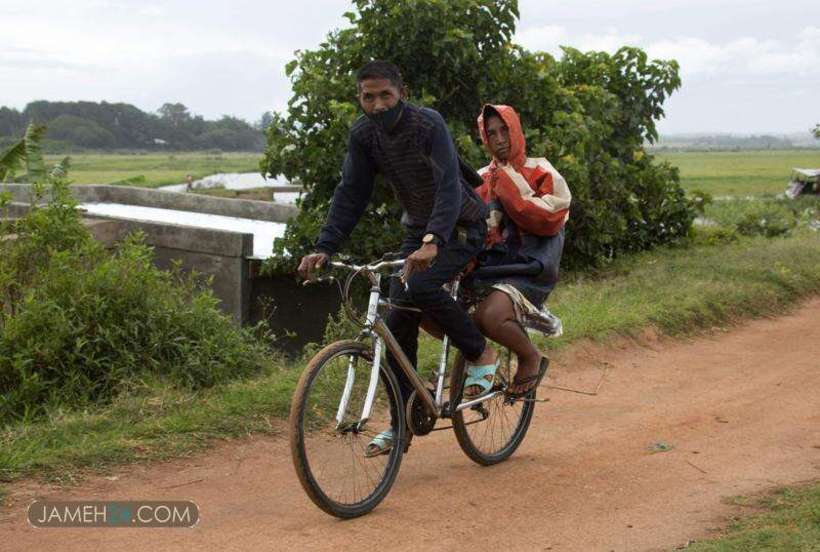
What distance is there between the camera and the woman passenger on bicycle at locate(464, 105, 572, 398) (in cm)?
534

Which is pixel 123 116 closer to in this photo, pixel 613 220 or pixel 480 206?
pixel 613 220

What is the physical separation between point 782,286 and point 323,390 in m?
6.98

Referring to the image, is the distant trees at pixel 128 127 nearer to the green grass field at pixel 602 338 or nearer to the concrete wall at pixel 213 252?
the concrete wall at pixel 213 252

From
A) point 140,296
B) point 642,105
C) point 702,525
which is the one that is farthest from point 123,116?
point 702,525

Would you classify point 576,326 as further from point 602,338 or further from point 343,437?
point 343,437

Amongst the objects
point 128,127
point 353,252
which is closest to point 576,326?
point 353,252

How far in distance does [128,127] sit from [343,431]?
172 feet

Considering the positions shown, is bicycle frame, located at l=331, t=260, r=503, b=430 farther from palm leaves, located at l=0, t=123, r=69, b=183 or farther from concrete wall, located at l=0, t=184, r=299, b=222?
concrete wall, located at l=0, t=184, r=299, b=222

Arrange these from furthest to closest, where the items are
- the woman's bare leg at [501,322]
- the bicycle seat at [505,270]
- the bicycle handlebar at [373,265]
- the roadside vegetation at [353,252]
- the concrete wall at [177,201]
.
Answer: the concrete wall at [177,201] < the roadside vegetation at [353,252] < the bicycle seat at [505,270] < the woman's bare leg at [501,322] < the bicycle handlebar at [373,265]

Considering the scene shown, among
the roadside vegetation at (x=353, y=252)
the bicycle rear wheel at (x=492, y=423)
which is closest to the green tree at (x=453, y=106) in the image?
the roadside vegetation at (x=353, y=252)

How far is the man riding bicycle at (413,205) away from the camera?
4.74 meters

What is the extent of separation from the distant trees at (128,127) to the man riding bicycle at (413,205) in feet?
114

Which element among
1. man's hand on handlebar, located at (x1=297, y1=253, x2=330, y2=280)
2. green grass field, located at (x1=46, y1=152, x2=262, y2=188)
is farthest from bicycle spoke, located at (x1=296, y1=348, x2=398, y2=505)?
green grass field, located at (x1=46, y1=152, x2=262, y2=188)

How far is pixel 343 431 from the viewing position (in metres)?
4.73
